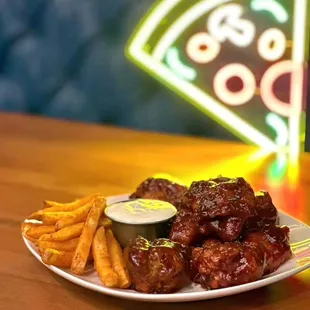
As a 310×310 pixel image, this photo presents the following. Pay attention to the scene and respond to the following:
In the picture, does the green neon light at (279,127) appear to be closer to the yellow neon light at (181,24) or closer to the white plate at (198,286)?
the yellow neon light at (181,24)

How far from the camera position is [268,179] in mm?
1809

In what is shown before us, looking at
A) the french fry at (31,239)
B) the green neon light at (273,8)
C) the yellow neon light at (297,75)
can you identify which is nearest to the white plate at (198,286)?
the french fry at (31,239)

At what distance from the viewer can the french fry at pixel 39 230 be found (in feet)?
4.02

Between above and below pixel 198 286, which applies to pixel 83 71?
above

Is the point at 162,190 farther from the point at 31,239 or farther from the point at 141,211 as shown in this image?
the point at 31,239

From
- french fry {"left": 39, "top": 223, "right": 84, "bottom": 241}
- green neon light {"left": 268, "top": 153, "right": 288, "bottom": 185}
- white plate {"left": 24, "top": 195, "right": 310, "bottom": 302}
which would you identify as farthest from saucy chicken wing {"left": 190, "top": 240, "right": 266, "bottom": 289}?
green neon light {"left": 268, "top": 153, "right": 288, "bottom": 185}

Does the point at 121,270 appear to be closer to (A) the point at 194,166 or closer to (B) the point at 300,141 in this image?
(A) the point at 194,166

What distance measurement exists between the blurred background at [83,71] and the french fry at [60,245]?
43.7 inches

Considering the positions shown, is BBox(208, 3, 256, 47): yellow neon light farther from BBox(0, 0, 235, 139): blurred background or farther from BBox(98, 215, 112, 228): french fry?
BBox(98, 215, 112, 228): french fry

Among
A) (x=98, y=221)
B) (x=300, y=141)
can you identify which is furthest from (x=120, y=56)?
(x=98, y=221)

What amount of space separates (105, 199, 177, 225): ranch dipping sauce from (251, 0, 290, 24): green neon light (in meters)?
0.97

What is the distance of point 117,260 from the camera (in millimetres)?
1117

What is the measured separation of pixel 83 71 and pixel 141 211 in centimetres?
122

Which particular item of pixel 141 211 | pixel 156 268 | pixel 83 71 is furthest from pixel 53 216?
pixel 83 71
